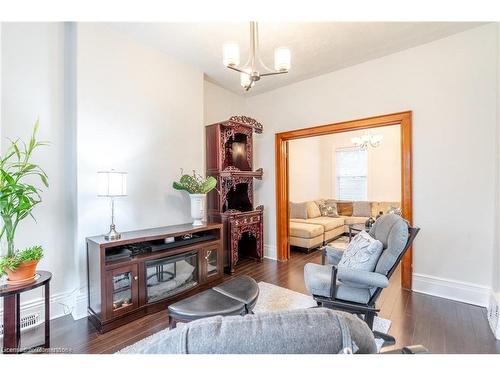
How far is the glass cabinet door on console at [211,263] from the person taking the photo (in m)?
2.91

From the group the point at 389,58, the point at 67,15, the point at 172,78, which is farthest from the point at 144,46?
the point at 389,58

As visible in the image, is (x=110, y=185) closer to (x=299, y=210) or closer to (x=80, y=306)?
(x=80, y=306)

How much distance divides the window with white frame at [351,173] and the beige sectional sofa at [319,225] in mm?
352

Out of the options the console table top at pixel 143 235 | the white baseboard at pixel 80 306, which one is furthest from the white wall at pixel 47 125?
the console table top at pixel 143 235

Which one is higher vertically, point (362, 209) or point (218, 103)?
point (218, 103)

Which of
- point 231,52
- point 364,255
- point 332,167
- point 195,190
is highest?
point 231,52

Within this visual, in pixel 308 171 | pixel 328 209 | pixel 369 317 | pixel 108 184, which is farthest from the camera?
pixel 308 171

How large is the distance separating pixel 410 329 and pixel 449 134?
2120 mm

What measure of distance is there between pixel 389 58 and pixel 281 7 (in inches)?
115

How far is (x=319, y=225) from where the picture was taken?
4.96 meters

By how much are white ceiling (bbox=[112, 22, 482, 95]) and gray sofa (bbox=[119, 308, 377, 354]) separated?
276 centimetres

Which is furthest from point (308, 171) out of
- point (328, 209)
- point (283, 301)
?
point (283, 301)

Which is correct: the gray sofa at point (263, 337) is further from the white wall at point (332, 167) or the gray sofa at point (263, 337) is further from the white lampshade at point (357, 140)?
the white lampshade at point (357, 140)

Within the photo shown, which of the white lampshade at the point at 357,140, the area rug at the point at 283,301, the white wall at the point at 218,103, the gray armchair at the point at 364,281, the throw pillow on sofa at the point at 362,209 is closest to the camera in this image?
the gray armchair at the point at 364,281
